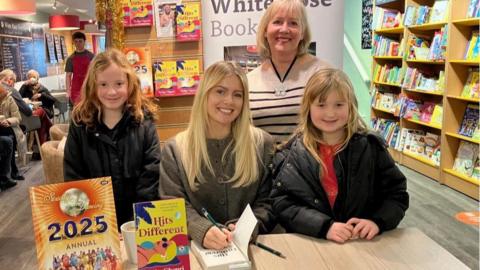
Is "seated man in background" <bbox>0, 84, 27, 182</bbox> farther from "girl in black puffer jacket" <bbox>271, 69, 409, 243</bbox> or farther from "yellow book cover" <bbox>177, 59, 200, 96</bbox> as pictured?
"girl in black puffer jacket" <bbox>271, 69, 409, 243</bbox>

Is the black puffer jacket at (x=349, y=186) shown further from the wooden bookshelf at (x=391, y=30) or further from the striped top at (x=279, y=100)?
the wooden bookshelf at (x=391, y=30)

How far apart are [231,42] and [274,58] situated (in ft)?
2.35

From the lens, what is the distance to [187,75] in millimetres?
2926

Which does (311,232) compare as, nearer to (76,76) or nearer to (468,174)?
(468,174)

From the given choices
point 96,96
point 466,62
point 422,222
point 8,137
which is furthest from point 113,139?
point 8,137

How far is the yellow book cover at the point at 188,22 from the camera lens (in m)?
2.82

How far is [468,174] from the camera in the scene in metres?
4.42

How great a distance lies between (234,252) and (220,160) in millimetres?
434

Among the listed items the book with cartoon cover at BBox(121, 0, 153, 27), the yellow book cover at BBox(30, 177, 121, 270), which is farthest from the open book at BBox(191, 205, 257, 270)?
the book with cartoon cover at BBox(121, 0, 153, 27)

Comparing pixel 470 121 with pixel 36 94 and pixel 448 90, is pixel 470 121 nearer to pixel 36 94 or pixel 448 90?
pixel 448 90

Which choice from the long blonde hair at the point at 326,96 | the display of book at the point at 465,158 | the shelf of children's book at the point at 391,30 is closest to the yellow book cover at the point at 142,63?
the long blonde hair at the point at 326,96

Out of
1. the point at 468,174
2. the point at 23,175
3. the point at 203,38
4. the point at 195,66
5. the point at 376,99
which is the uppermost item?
the point at 203,38

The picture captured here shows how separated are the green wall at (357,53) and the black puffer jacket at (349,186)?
6.06 meters

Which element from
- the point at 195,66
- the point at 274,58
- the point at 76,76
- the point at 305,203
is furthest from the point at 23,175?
the point at 305,203
